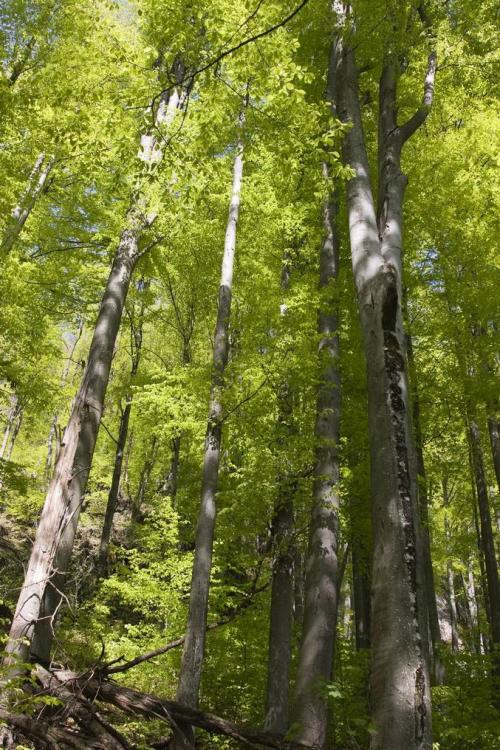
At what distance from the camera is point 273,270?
431 inches

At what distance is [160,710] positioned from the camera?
3887 millimetres

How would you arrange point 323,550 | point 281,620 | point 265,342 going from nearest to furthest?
point 323,550 < point 281,620 < point 265,342

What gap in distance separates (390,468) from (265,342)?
499 centimetres

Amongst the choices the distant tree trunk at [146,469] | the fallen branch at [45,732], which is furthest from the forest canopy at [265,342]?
the distant tree trunk at [146,469]

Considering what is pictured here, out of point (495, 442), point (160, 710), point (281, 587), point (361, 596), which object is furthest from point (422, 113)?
point (361, 596)

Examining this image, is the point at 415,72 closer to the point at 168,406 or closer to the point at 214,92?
the point at 214,92

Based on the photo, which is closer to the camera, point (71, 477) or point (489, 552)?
point (71, 477)

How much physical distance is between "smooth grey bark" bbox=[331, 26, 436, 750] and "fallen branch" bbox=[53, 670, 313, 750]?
50.8 inches

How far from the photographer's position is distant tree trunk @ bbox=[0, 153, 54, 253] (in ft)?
29.3

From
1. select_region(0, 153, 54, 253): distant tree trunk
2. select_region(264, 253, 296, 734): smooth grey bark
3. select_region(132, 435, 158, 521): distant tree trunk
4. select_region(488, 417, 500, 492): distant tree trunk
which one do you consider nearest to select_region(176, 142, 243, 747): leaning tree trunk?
select_region(264, 253, 296, 734): smooth grey bark

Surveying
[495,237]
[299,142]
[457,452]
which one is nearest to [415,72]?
[495,237]

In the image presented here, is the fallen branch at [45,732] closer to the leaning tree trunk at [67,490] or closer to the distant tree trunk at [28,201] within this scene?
the leaning tree trunk at [67,490]

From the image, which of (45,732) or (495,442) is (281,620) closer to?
(45,732)

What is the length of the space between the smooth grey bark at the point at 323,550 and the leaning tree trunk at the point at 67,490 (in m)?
2.64
